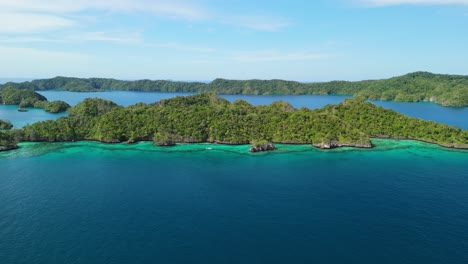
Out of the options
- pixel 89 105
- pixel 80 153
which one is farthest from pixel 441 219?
pixel 89 105

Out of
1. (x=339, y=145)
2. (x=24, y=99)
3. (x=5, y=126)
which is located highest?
(x=24, y=99)

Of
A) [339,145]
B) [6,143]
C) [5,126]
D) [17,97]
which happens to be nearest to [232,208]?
[339,145]

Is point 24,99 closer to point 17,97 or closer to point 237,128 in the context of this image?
point 17,97

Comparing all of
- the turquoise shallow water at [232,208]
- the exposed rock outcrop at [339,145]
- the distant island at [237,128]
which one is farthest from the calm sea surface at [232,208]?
the distant island at [237,128]

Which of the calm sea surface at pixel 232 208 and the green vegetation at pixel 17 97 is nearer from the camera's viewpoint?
the calm sea surface at pixel 232 208

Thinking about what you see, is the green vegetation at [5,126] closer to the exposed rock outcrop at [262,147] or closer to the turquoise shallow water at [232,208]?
the turquoise shallow water at [232,208]

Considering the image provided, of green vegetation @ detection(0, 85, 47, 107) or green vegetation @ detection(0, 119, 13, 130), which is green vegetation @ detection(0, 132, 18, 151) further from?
green vegetation @ detection(0, 85, 47, 107)

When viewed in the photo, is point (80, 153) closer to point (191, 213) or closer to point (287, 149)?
point (191, 213)

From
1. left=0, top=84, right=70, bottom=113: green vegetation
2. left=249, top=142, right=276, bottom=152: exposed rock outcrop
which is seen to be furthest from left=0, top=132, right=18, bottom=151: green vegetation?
left=0, top=84, right=70, bottom=113: green vegetation
